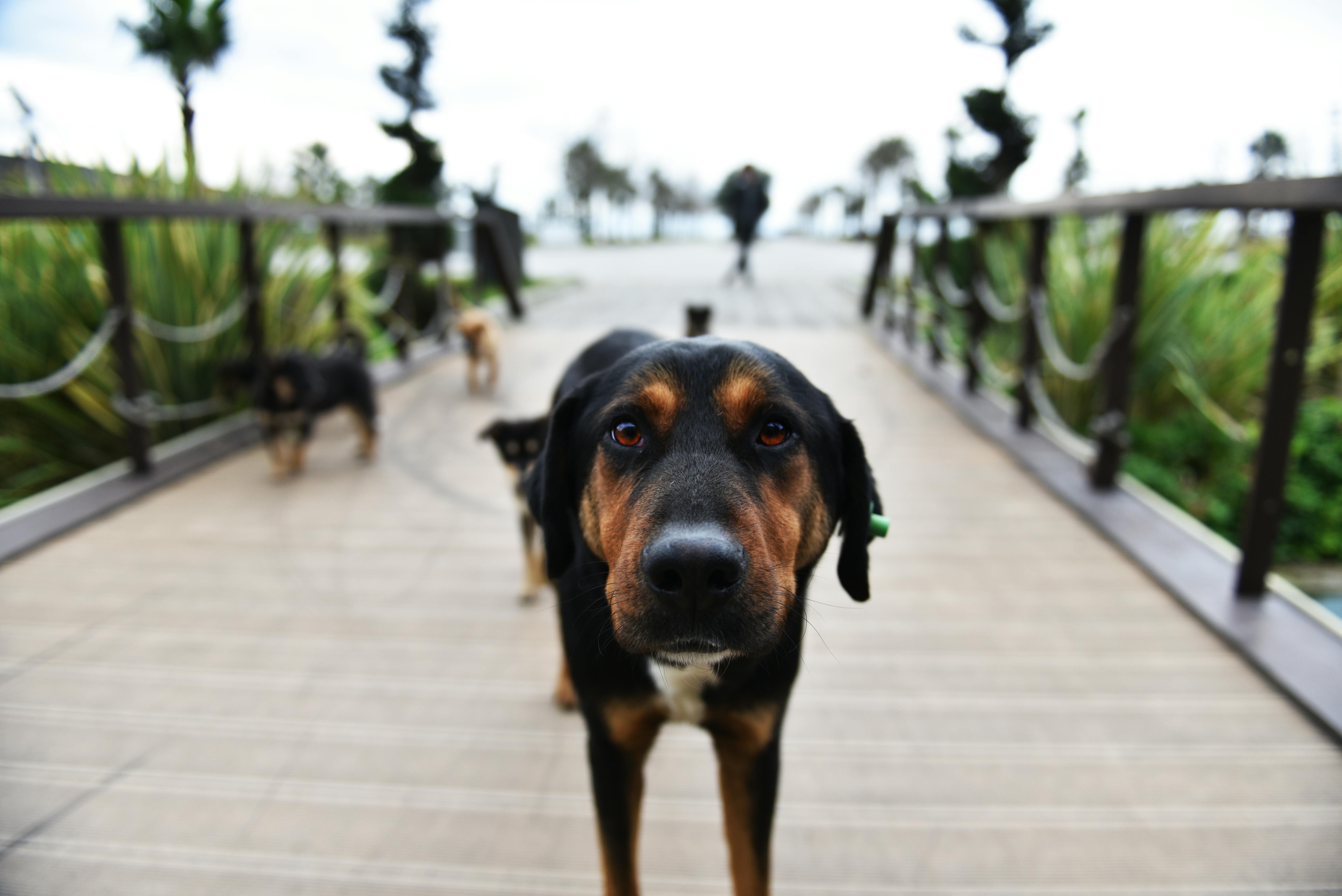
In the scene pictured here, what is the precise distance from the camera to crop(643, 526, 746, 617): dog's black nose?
3.78ft

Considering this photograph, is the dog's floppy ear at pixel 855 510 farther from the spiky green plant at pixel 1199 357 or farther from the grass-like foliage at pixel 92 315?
the grass-like foliage at pixel 92 315

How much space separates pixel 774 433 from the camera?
4.65 feet

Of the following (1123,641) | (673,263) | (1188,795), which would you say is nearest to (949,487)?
(1123,641)

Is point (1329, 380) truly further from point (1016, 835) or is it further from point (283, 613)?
point (283, 613)

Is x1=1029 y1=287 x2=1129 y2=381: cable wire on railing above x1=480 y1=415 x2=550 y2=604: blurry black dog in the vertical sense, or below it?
above

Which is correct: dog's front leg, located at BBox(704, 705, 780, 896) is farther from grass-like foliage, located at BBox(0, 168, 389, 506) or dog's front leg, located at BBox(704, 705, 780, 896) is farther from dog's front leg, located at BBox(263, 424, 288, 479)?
grass-like foliage, located at BBox(0, 168, 389, 506)

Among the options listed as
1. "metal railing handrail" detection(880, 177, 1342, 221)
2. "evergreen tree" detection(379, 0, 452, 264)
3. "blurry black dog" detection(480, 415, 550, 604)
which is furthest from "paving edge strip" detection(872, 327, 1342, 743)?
"evergreen tree" detection(379, 0, 452, 264)

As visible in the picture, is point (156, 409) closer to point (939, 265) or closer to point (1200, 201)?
point (1200, 201)

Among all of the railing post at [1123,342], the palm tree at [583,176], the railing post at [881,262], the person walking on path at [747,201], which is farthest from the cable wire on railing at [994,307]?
the palm tree at [583,176]

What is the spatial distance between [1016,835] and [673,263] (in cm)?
2079

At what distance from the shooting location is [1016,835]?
2.04 metres

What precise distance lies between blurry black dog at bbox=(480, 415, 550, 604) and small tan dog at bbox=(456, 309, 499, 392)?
12.4 feet

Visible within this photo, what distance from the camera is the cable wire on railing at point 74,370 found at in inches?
151

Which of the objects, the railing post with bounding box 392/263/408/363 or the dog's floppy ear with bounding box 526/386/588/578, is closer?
the dog's floppy ear with bounding box 526/386/588/578
